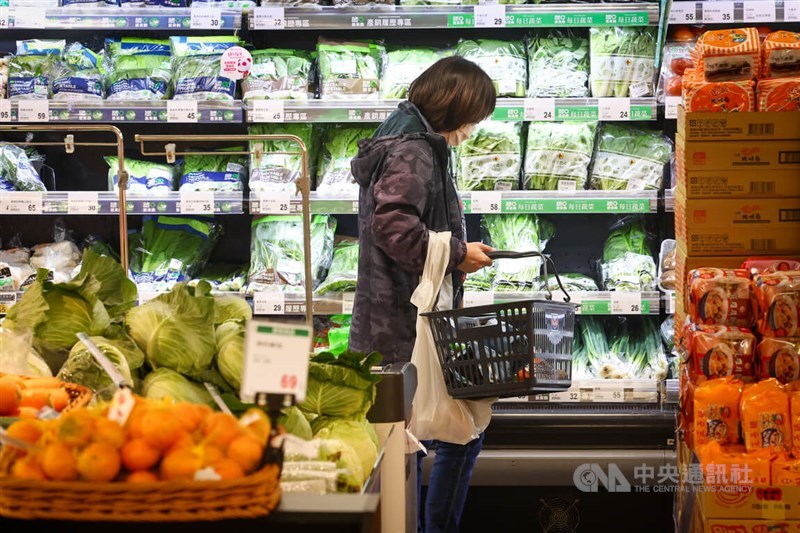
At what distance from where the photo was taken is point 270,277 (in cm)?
386

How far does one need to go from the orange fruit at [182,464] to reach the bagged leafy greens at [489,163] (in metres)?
2.81

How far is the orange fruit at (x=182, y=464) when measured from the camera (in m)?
1.10

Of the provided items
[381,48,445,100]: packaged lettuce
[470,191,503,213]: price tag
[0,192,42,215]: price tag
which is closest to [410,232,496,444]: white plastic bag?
[470,191,503,213]: price tag

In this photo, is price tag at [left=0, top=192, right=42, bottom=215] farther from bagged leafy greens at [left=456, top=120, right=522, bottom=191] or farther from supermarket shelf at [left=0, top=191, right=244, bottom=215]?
bagged leafy greens at [left=456, top=120, right=522, bottom=191]

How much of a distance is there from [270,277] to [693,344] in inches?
71.7

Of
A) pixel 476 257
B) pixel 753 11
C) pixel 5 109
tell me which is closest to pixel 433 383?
pixel 476 257

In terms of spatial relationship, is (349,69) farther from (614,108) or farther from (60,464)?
(60,464)

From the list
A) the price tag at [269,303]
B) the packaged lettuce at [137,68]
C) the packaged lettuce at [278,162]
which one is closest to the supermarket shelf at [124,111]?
the packaged lettuce at [137,68]

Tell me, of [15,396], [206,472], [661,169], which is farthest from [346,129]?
[206,472]

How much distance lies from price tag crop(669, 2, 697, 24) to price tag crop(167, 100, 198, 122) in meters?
1.86

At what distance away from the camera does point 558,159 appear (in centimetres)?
384

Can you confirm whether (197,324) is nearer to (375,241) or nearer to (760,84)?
(375,241)

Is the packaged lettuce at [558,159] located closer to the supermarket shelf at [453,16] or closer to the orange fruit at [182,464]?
the supermarket shelf at [453,16]

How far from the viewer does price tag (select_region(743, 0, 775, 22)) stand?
3.54 m
